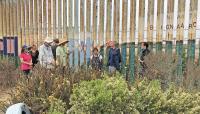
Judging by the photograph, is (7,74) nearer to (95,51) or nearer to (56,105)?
(95,51)

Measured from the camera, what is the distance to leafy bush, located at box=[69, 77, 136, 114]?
175 inches

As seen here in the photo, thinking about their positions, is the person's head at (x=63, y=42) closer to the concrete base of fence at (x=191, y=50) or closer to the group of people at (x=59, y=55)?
the group of people at (x=59, y=55)

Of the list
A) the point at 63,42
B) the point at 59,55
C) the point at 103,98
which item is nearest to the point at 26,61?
the point at 63,42

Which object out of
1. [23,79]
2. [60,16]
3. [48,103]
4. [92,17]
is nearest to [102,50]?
[92,17]

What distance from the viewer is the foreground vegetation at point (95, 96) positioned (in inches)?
178

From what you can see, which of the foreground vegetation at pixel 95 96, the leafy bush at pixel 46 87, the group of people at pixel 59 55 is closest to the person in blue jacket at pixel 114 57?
the group of people at pixel 59 55

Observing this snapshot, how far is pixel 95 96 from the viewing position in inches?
177

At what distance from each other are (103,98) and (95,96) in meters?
0.15

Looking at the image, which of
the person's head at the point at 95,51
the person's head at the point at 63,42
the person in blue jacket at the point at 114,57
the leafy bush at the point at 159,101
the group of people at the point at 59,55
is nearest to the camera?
the leafy bush at the point at 159,101

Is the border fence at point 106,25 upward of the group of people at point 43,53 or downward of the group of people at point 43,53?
upward

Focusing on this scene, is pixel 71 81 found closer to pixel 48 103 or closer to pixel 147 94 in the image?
pixel 48 103

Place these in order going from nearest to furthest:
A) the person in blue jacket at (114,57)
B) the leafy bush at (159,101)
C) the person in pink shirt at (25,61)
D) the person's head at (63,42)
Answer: the leafy bush at (159,101), the person in blue jacket at (114,57), the person in pink shirt at (25,61), the person's head at (63,42)

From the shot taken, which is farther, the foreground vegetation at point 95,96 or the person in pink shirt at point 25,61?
the person in pink shirt at point 25,61

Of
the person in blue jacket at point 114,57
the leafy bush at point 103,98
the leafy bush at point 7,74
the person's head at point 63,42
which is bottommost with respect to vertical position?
the leafy bush at point 7,74
